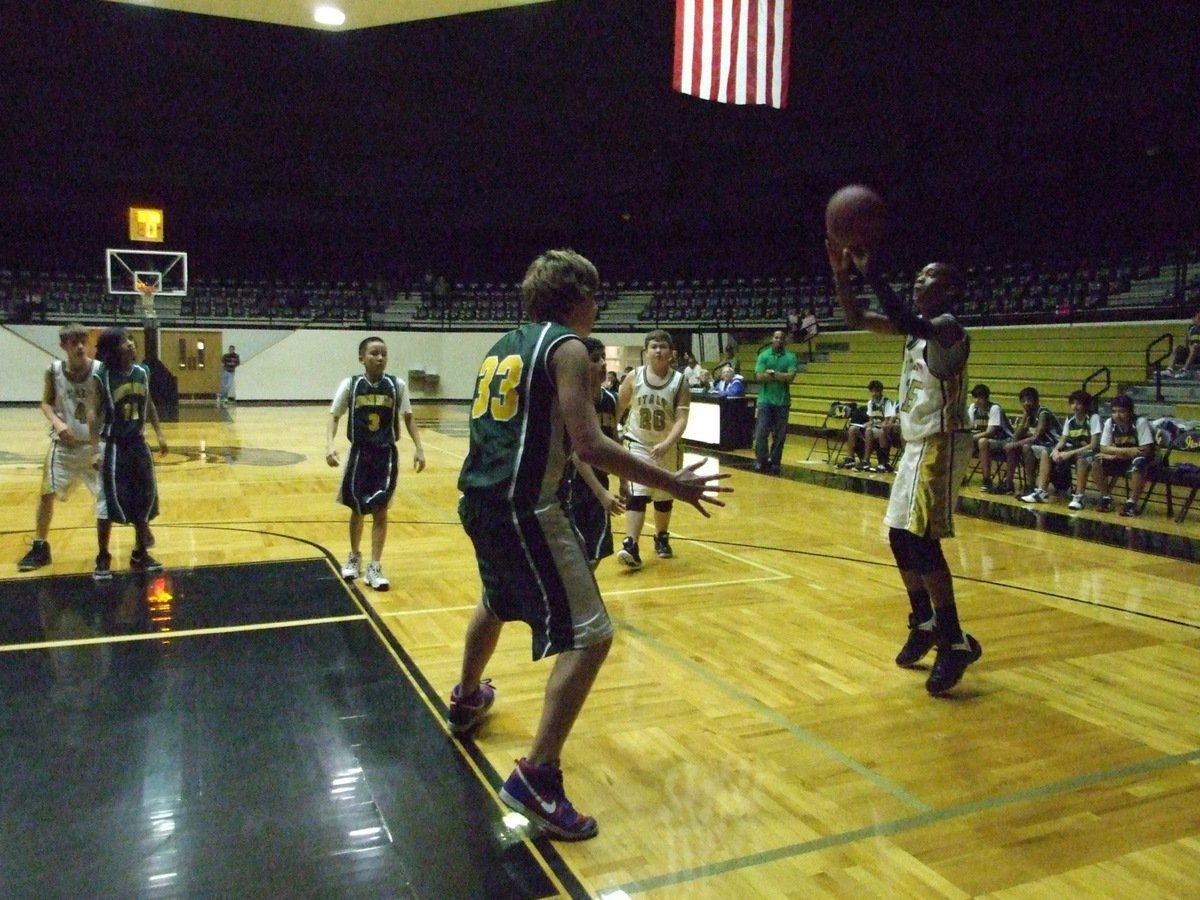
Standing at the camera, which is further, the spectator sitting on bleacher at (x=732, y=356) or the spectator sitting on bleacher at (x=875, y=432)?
the spectator sitting on bleacher at (x=732, y=356)

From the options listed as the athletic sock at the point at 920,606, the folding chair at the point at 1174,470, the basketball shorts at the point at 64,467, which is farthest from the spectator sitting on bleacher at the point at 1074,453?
the basketball shorts at the point at 64,467

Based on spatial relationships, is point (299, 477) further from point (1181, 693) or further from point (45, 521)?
point (1181, 693)

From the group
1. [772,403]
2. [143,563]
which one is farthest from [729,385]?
[143,563]

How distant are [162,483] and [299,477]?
1335mm

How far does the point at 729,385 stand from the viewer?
14.0m

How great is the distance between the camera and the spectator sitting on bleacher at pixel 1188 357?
36.5ft

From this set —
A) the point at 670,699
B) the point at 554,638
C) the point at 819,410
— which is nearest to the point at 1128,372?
the point at 819,410

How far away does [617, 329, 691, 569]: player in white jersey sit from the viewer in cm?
627

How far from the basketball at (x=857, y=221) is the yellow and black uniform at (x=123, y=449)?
14.2 ft

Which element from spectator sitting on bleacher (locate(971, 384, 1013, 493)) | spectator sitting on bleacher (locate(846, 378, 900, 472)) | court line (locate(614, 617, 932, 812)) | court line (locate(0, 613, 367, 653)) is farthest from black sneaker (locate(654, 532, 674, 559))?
spectator sitting on bleacher (locate(846, 378, 900, 472))

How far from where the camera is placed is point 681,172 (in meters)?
23.6

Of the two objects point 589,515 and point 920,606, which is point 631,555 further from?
point 920,606

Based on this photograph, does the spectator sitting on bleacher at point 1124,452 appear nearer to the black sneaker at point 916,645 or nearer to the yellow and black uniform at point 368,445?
the black sneaker at point 916,645

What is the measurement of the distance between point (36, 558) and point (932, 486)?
5.32 metres
